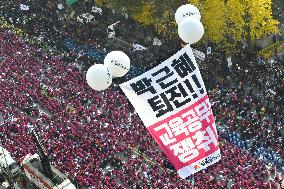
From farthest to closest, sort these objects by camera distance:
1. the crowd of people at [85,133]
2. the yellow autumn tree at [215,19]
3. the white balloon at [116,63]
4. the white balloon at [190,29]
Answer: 1. the yellow autumn tree at [215,19]
2. the crowd of people at [85,133]
3. the white balloon at [116,63]
4. the white balloon at [190,29]

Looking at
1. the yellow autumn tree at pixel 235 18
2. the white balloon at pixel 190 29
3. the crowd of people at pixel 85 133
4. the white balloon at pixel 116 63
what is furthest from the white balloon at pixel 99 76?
the yellow autumn tree at pixel 235 18

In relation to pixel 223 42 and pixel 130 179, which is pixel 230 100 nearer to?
pixel 223 42

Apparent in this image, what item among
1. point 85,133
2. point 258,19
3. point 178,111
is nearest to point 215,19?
point 258,19

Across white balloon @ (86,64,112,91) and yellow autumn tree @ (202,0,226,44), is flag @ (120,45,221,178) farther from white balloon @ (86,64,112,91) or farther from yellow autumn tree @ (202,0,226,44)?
yellow autumn tree @ (202,0,226,44)

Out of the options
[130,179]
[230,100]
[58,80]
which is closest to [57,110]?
[58,80]

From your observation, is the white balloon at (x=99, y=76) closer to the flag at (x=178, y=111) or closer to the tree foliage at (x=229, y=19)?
the flag at (x=178, y=111)

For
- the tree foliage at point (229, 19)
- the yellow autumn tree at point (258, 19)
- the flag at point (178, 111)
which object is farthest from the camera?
the tree foliage at point (229, 19)

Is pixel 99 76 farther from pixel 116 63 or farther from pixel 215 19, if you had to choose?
pixel 215 19

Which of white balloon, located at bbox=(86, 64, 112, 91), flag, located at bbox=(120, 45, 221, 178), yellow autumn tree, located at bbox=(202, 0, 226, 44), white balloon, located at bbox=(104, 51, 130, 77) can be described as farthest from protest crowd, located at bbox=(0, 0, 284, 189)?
flag, located at bbox=(120, 45, 221, 178)
